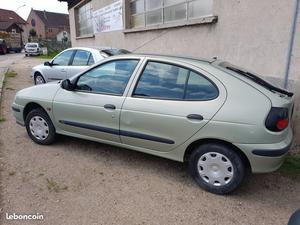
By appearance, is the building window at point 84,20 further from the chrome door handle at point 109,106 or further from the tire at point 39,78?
the chrome door handle at point 109,106

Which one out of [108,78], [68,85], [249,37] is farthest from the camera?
[249,37]

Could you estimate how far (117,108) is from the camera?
136 inches

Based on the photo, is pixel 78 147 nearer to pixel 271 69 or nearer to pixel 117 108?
pixel 117 108

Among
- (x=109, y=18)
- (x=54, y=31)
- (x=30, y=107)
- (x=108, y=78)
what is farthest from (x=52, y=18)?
(x=108, y=78)

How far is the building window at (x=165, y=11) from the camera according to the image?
6393 millimetres

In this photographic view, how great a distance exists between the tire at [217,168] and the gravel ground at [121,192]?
4.6 inches

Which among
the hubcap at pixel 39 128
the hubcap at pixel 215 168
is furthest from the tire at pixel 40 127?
the hubcap at pixel 215 168

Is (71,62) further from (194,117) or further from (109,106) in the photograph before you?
(194,117)

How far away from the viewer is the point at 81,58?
23.5 feet

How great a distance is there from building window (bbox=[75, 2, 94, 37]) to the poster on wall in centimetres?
126

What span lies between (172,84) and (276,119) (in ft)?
3.80

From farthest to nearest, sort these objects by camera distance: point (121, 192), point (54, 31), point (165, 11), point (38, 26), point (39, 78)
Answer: point (54, 31) < point (38, 26) < point (39, 78) < point (165, 11) < point (121, 192)

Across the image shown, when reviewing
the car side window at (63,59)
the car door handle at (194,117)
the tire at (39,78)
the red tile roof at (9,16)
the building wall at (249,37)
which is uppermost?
the red tile roof at (9,16)

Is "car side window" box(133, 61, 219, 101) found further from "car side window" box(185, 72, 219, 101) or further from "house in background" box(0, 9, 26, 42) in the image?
"house in background" box(0, 9, 26, 42)
